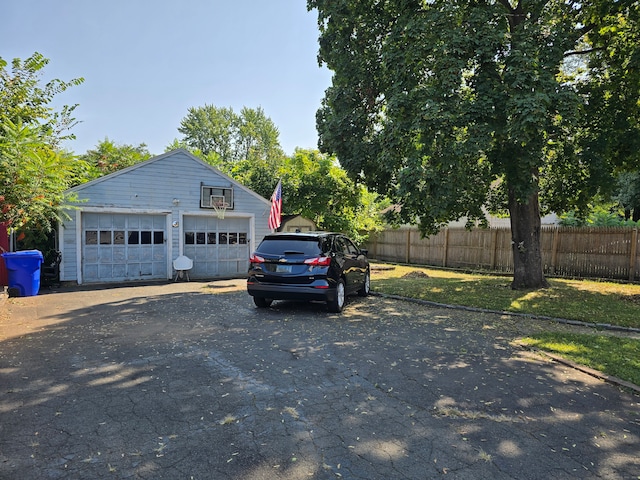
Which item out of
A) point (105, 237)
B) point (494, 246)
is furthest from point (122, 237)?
point (494, 246)

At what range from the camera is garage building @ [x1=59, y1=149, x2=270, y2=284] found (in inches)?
484

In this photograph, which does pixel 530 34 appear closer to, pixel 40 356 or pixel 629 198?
pixel 40 356

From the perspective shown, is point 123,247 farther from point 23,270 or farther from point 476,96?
point 476,96

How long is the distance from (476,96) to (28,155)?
9.88m

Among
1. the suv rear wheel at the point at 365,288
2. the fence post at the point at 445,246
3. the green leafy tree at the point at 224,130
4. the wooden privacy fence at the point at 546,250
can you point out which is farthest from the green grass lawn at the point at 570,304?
the green leafy tree at the point at 224,130

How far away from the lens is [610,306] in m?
8.88

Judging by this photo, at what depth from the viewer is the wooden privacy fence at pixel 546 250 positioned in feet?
43.3

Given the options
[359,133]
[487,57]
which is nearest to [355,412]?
[487,57]

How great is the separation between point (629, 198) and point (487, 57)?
20.7m

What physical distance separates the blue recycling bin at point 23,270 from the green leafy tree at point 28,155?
2.58ft

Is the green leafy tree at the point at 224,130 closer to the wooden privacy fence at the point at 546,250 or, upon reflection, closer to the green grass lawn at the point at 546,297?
the wooden privacy fence at the point at 546,250

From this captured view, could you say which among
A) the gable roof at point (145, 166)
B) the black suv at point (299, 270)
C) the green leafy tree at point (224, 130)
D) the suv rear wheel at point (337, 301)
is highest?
the green leafy tree at point (224, 130)

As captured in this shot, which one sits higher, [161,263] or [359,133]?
[359,133]

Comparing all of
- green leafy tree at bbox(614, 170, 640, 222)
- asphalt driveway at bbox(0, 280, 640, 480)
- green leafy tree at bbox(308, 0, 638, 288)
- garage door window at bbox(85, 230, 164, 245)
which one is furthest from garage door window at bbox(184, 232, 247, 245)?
green leafy tree at bbox(614, 170, 640, 222)
